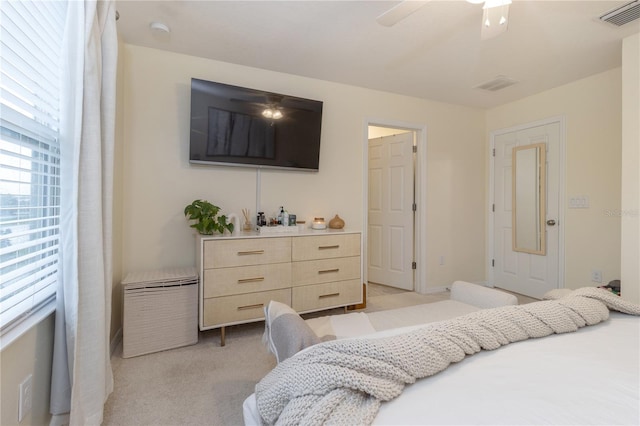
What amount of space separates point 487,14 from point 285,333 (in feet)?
6.74

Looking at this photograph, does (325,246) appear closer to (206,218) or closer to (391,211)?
(206,218)

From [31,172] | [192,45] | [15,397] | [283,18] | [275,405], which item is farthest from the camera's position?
[192,45]

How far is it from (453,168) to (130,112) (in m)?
3.66

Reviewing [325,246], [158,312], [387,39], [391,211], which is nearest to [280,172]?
[325,246]

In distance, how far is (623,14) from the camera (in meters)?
2.09

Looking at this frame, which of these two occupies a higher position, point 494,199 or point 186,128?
point 186,128

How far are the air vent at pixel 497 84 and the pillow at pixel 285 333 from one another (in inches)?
127

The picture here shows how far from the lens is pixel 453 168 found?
398 centimetres

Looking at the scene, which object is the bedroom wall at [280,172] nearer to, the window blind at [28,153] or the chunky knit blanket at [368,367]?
the window blind at [28,153]

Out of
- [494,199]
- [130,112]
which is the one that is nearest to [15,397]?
[130,112]

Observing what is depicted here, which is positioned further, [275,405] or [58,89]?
[58,89]

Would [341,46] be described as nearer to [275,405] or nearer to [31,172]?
[31,172]

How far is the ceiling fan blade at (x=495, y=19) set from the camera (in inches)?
67.2

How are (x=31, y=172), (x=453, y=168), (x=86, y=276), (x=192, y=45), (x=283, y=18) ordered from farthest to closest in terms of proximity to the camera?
(x=453, y=168), (x=192, y=45), (x=283, y=18), (x=86, y=276), (x=31, y=172)
